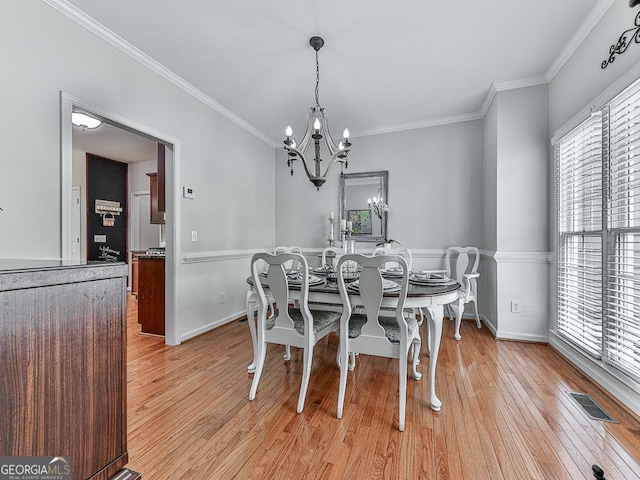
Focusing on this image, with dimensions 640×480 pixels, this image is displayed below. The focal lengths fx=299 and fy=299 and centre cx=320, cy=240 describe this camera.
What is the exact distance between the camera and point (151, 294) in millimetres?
3357

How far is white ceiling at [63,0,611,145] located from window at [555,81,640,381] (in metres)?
0.89

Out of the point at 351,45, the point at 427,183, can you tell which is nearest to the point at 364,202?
the point at 427,183

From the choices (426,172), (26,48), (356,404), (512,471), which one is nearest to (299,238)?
(426,172)

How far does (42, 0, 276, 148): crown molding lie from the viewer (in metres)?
2.10

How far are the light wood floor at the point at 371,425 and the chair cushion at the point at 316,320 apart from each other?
0.45m

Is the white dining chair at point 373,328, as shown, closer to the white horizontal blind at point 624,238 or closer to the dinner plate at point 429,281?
the dinner plate at point 429,281

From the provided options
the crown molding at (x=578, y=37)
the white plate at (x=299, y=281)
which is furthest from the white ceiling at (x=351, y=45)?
the white plate at (x=299, y=281)

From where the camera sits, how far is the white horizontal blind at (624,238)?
6.10ft

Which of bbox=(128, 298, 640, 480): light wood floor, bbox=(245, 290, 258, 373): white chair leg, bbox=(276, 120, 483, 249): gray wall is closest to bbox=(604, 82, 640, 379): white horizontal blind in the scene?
bbox=(128, 298, 640, 480): light wood floor

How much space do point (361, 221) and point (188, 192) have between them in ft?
7.90

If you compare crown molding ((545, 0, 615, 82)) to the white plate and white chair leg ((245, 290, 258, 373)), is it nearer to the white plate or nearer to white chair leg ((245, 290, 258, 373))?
the white plate

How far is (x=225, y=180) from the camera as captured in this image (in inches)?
150

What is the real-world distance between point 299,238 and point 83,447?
4.10 meters

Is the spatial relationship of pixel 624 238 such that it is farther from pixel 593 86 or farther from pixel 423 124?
pixel 423 124
